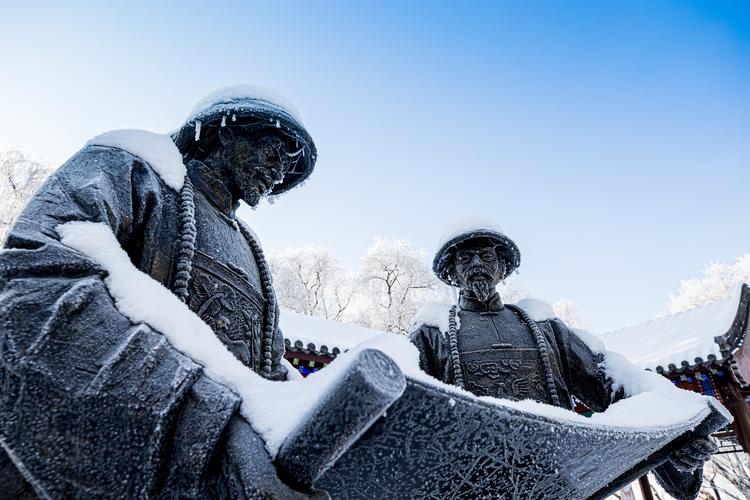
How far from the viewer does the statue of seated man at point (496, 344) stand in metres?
2.96

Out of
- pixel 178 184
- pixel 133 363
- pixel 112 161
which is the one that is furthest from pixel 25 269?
pixel 178 184

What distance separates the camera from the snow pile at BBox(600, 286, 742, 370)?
758 cm

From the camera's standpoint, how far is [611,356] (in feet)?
9.90

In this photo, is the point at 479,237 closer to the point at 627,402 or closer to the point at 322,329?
the point at 627,402

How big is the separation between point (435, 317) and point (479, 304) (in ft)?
1.11

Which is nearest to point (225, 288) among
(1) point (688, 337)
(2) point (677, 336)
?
(1) point (688, 337)

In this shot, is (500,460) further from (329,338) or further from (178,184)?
(329,338)

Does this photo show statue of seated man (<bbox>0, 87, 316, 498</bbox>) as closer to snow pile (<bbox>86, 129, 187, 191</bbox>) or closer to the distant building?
snow pile (<bbox>86, 129, 187, 191</bbox>)

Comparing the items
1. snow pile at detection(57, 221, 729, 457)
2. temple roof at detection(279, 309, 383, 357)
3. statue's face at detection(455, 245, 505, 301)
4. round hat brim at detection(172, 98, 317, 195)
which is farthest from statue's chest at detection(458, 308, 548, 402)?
temple roof at detection(279, 309, 383, 357)

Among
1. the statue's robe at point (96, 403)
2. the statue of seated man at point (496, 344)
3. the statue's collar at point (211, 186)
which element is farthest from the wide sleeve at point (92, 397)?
the statue of seated man at point (496, 344)

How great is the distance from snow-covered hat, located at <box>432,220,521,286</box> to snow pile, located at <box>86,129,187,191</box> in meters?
2.02

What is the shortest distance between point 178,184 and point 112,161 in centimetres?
27

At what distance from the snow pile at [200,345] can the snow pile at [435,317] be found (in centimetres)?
241

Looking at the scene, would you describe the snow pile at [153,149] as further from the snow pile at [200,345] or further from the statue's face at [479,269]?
the statue's face at [479,269]
